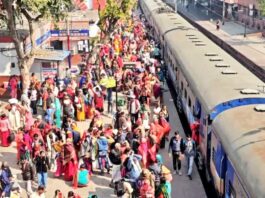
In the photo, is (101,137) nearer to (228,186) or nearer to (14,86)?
(228,186)

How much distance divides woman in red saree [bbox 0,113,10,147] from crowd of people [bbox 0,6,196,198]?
0.11 ft

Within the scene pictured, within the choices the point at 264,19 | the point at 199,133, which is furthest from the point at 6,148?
the point at 264,19

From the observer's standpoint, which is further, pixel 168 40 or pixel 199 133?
pixel 168 40

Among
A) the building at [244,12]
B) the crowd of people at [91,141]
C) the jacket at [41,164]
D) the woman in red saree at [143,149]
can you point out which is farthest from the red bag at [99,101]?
the building at [244,12]

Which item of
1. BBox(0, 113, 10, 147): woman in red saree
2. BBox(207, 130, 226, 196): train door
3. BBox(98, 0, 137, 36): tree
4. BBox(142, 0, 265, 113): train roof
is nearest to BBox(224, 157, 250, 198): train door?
BBox(207, 130, 226, 196): train door

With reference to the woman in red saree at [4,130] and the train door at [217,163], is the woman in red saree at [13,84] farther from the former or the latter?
the train door at [217,163]

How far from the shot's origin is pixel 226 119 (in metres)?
11.6

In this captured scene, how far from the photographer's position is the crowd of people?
12.9 metres

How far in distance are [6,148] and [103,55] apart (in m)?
12.9

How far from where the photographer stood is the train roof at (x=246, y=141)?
8648 mm

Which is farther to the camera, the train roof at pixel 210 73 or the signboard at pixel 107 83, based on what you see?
the signboard at pixel 107 83

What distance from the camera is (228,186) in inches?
428

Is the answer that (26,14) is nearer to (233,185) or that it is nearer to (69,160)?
(69,160)

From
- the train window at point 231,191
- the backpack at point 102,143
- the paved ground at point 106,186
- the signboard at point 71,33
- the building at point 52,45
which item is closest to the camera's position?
the train window at point 231,191
